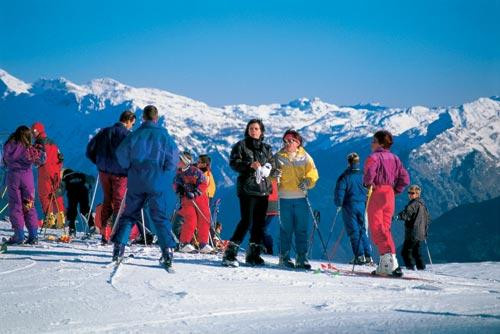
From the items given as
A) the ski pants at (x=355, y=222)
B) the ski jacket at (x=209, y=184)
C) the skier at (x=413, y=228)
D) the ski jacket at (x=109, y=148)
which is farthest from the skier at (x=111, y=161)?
the skier at (x=413, y=228)

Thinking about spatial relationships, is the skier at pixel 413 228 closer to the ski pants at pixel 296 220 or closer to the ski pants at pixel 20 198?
the ski pants at pixel 296 220

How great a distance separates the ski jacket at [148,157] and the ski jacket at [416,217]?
19.2 feet

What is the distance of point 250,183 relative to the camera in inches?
300

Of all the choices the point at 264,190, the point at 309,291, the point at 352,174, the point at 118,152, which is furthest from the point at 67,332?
the point at 352,174

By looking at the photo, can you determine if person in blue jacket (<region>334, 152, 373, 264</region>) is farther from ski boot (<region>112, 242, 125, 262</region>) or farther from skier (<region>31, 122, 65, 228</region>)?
skier (<region>31, 122, 65, 228</region>)

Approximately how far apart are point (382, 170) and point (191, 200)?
152 inches

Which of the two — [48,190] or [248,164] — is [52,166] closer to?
[48,190]

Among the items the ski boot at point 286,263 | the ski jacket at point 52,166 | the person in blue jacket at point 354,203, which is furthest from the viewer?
the ski jacket at point 52,166

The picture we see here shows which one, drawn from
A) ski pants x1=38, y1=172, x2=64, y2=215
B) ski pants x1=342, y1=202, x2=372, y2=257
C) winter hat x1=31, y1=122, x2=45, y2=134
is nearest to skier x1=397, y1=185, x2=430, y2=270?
ski pants x1=342, y1=202, x2=372, y2=257

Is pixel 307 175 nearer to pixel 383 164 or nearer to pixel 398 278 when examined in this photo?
pixel 383 164

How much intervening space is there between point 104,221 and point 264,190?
3339 millimetres

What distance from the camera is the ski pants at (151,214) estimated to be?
6.84 metres

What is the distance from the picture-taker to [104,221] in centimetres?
960

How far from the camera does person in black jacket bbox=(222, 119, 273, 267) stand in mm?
7617
